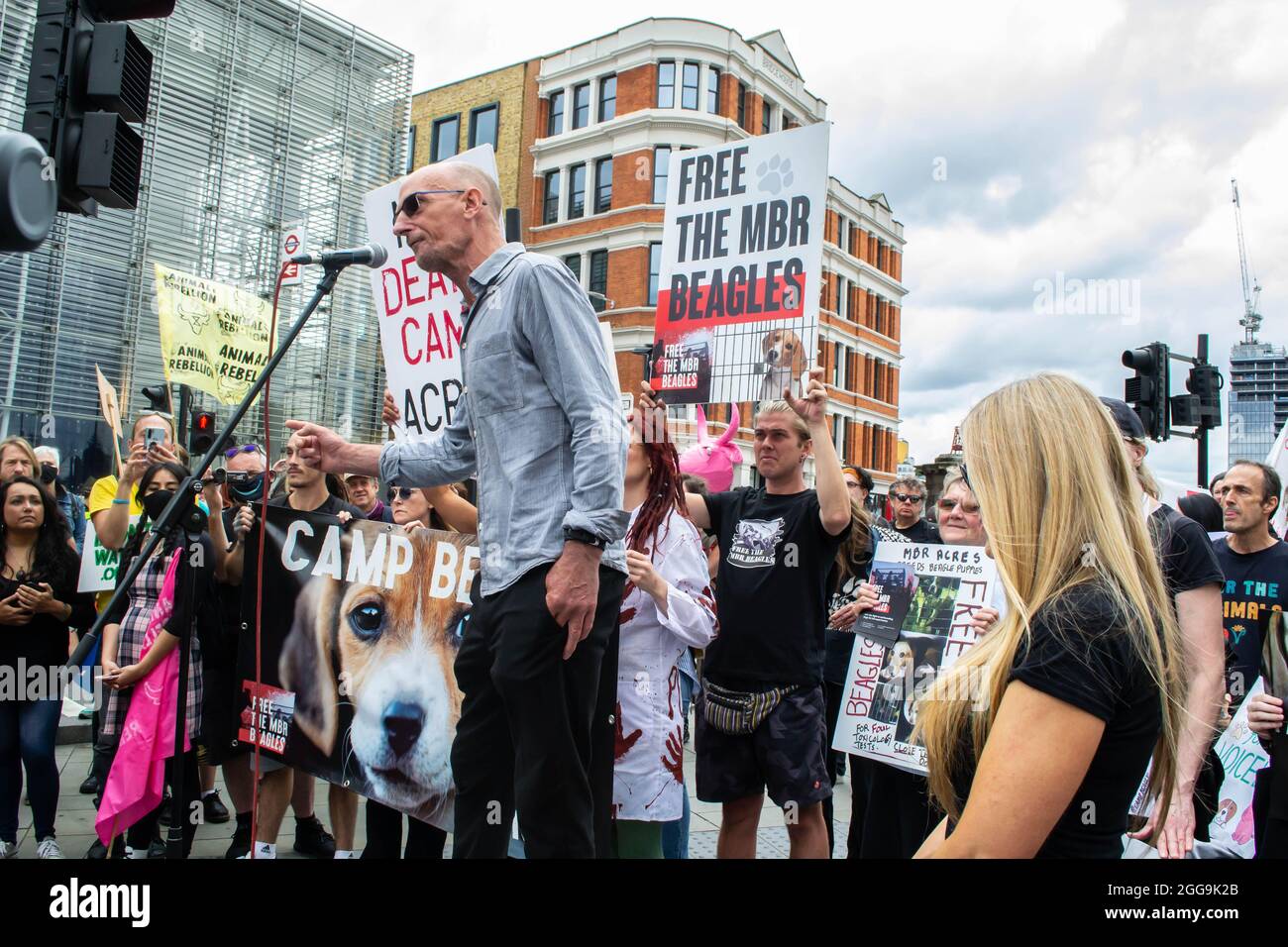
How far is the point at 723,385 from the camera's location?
461cm

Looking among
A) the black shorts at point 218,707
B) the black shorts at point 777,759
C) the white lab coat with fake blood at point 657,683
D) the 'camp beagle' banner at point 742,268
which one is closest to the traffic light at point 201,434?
the black shorts at point 218,707

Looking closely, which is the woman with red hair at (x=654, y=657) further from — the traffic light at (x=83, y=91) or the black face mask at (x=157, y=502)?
the traffic light at (x=83, y=91)

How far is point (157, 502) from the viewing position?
13.6 ft

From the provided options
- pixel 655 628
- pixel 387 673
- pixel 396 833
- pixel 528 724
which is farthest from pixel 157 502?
pixel 528 724

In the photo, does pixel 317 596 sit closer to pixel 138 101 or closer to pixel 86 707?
pixel 138 101

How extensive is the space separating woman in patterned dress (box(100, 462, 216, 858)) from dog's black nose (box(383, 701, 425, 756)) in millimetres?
942

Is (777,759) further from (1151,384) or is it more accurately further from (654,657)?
(1151,384)

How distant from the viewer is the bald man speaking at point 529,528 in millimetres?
2232

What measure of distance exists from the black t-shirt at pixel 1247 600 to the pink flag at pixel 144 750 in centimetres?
501
